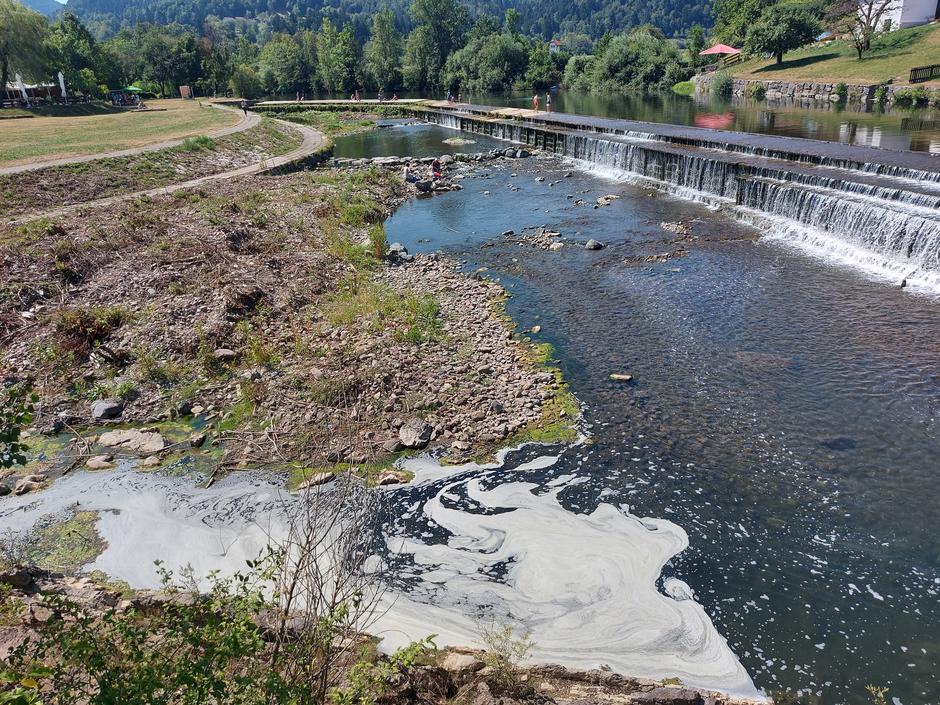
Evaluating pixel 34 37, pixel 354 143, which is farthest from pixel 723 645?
pixel 34 37

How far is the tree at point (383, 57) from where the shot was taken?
99.0m

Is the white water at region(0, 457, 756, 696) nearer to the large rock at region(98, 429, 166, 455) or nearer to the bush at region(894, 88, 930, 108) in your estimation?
the large rock at region(98, 429, 166, 455)

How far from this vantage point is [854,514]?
9.04 metres

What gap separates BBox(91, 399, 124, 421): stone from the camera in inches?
482

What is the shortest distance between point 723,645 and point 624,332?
29.2 feet

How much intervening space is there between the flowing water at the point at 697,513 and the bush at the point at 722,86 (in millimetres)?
58709

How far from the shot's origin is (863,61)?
58.2 metres

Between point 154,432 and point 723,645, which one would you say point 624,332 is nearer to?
point 723,645

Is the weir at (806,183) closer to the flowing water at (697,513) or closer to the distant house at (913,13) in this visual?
the flowing water at (697,513)

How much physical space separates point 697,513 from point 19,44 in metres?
78.6

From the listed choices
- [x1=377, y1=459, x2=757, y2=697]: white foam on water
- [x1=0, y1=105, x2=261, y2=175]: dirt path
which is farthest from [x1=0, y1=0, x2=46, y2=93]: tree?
[x1=377, y1=459, x2=757, y2=697]: white foam on water

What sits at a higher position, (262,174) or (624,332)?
(262,174)

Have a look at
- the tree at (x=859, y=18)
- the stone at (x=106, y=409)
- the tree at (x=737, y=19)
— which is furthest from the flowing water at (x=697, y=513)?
the tree at (x=737, y=19)

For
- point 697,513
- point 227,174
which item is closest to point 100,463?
point 697,513
